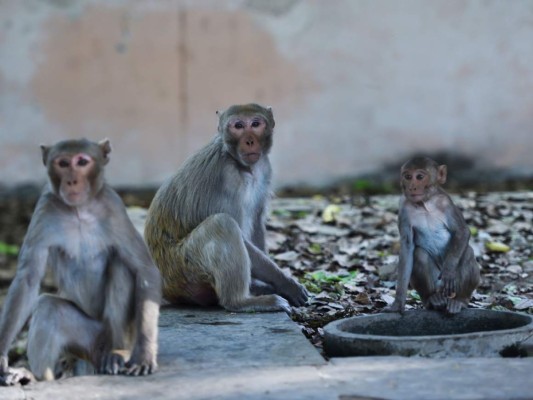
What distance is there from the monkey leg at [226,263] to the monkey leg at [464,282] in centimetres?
102

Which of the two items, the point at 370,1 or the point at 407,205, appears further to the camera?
the point at 370,1

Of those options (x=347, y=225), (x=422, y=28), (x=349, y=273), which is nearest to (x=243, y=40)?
(x=422, y=28)

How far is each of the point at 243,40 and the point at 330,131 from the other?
4.87 feet

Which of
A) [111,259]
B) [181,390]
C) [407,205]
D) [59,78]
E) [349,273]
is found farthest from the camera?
[59,78]

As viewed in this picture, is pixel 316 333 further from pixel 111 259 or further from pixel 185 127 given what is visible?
pixel 185 127

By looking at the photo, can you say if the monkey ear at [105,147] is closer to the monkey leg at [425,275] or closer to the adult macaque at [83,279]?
the adult macaque at [83,279]

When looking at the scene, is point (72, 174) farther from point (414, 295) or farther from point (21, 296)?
point (414, 295)

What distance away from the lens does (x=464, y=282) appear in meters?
5.72

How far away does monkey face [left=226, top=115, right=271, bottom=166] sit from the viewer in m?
6.39

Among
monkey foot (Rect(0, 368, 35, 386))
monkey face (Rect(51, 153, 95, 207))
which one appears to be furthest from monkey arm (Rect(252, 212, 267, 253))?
monkey foot (Rect(0, 368, 35, 386))

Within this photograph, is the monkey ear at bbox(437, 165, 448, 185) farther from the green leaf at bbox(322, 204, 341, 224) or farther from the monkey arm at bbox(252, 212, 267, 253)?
the green leaf at bbox(322, 204, 341, 224)

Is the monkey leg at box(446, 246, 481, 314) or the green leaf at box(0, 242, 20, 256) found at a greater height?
the monkey leg at box(446, 246, 481, 314)

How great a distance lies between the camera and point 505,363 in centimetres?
471

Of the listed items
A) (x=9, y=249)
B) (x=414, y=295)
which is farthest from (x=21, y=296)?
(x=9, y=249)
